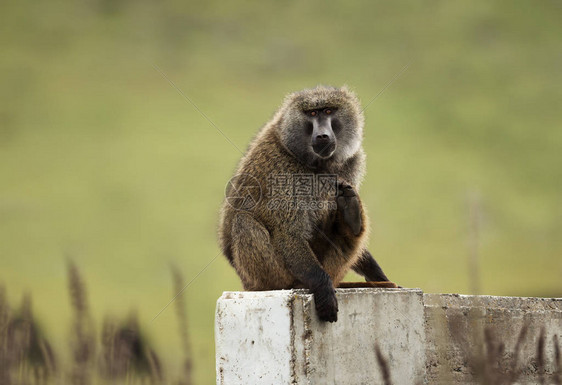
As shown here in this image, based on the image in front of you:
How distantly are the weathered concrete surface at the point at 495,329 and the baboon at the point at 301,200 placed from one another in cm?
60

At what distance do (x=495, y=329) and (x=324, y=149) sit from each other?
207 cm

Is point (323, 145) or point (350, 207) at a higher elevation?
point (323, 145)

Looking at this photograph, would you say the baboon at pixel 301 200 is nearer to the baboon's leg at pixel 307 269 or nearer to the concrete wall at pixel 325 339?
the baboon's leg at pixel 307 269

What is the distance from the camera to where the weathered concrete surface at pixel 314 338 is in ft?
13.6

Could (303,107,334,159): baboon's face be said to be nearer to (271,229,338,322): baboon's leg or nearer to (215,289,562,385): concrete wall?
(271,229,338,322): baboon's leg

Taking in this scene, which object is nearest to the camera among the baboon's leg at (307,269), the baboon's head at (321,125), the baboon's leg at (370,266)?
the baboon's leg at (307,269)

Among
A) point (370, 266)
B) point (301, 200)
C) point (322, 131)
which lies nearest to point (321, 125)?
point (322, 131)

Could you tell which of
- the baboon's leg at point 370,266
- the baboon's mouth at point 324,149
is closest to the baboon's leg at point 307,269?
the baboon's mouth at point 324,149

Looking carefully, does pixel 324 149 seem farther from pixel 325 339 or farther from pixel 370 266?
pixel 325 339

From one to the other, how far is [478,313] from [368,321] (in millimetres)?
2819

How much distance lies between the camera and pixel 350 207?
4922 mm

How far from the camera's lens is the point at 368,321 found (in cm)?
444

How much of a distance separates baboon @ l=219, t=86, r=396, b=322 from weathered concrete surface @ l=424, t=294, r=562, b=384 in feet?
1.97

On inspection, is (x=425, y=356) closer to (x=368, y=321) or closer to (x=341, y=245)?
(x=368, y=321)
